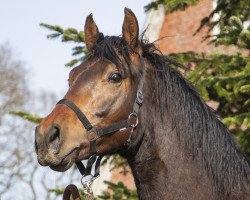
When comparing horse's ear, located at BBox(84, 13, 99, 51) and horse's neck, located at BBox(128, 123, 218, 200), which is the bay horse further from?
horse's ear, located at BBox(84, 13, 99, 51)

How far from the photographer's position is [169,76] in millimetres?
4875

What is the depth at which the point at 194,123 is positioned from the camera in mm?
4773

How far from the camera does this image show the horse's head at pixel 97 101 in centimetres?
438

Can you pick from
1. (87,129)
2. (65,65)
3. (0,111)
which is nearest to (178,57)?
(65,65)

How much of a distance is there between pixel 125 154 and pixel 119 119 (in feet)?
0.96

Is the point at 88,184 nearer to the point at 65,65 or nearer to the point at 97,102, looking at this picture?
the point at 97,102

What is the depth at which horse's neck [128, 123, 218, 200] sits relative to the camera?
4.62 metres

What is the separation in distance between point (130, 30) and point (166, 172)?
109 cm

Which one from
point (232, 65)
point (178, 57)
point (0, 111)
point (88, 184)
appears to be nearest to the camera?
point (88, 184)

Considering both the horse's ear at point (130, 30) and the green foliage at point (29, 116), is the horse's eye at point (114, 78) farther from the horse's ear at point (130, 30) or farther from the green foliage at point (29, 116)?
the green foliage at point (29, 116)

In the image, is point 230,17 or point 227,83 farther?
point 230,17

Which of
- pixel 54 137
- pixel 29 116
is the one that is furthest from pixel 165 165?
pixel 29 116

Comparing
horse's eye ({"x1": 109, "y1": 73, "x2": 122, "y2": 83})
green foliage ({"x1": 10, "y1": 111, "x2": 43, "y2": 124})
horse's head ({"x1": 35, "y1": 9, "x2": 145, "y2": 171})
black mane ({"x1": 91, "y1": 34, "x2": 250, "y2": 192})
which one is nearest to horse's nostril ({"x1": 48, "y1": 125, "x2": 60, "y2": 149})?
horse's head ({"x1": 35, "y1": 9, "x2": 145, "y2": 171})

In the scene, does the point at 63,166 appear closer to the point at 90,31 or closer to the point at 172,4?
the point at 90,31
